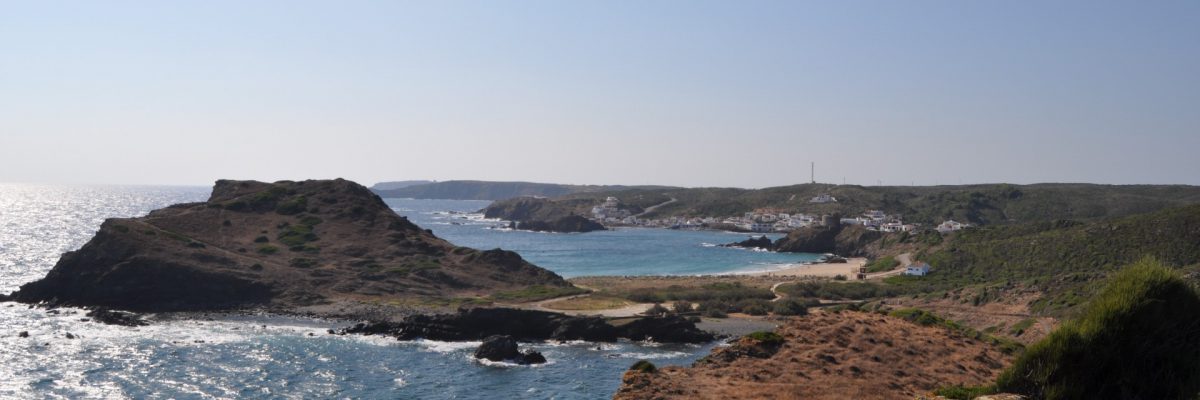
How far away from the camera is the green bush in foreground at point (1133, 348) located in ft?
64.0

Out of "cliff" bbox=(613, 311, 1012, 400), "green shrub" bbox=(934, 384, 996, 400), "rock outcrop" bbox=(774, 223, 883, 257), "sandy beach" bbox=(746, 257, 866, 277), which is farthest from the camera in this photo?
"rock outcrop" bbox=(774, 223, 883, 257)

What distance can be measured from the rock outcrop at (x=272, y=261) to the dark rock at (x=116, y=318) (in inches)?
171

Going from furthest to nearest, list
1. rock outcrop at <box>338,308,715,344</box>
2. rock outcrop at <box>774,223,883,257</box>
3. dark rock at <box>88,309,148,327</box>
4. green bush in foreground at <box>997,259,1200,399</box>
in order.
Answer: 1. rock outcrop at <box>774,223,883,257</box>
2. dark rock at <box>88,309,148,327</box>
3. rock outcrop at <box>338,308,715,344</box>
4. green bush in foreground at <box>997,259,1200,399</box>

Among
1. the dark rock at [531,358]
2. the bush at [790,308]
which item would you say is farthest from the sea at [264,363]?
the bush at [790,308]

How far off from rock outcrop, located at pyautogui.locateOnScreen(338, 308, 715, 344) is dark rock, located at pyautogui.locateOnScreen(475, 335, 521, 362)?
7.44 metres

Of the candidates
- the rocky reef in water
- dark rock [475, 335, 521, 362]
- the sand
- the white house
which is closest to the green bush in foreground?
dark rock [475, 335, 521, 362]

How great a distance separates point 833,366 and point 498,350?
33.4 metres

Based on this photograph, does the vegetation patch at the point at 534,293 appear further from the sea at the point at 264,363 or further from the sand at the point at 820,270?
the sand at the point at 820,270

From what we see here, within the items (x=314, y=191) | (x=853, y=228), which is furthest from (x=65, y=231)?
(x=853, y=228)

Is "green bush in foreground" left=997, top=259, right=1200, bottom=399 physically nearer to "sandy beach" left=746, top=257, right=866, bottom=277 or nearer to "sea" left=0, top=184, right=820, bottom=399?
"sea" left=0, top=184, right=820, bottom=399

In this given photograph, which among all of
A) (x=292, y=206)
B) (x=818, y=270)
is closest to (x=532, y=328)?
(x=292, y=206)

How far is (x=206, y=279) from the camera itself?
274 ft

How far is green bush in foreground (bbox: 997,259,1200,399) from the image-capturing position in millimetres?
19500

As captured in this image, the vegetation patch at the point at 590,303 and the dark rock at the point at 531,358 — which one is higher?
the vegetation patch at the point at 590,303
